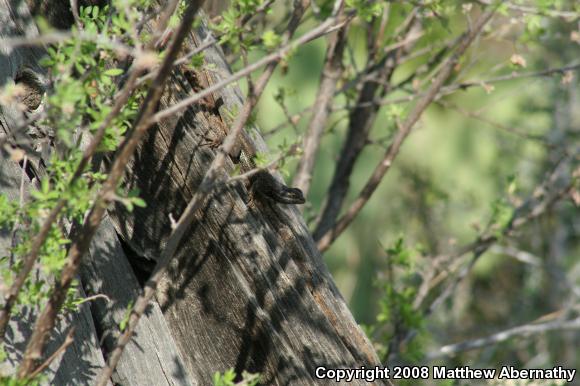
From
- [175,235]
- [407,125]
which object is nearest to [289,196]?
[175,235]

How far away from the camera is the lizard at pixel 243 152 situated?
2.06m

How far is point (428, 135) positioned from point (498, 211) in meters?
7.50

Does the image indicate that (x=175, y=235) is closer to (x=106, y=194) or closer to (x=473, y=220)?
(x=106, y=194)

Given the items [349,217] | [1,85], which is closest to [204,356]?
[1,85]

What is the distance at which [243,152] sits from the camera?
Answer: 210 cm

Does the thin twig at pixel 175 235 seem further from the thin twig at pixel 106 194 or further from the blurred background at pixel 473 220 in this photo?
the blurred background at pixel 473 220

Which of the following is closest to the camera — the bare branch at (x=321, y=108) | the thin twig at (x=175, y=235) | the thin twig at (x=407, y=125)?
the thin twig at (x=175, y=235)

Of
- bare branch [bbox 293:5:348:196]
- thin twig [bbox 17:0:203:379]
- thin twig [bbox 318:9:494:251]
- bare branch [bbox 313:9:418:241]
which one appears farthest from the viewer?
bare branch [bbox 313:9:418:241]

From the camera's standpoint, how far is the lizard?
2057 mm

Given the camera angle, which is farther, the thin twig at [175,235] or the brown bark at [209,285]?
the brown bark at [209,285]

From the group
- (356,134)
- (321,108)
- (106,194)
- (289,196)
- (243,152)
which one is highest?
(356,134)

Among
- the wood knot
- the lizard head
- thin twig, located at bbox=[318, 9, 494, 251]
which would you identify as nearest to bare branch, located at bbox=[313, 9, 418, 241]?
thin twig, located at bbox=[318, 9, 494, 251]

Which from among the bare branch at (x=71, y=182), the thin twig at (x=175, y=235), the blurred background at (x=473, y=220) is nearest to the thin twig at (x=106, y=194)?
the bare branch at (x=71, y=182)

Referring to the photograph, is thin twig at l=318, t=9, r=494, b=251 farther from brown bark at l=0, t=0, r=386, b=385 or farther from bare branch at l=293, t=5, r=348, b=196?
brown bark at l=0, t=0, r=386, b=385
